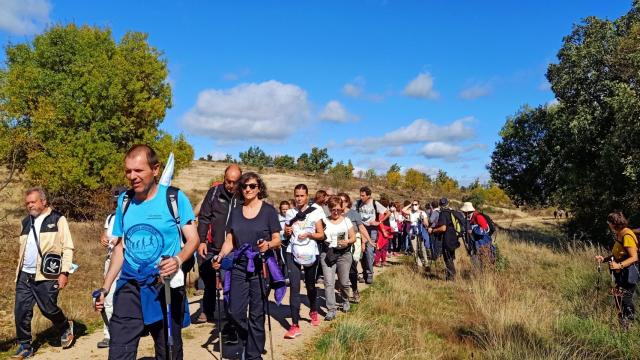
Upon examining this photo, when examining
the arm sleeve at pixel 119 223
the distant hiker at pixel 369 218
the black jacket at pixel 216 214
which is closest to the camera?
the arm sleeve at pixel 119 223

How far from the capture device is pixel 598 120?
18.5 meters

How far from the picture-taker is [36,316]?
7082mm

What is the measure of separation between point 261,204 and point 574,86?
1889 cm

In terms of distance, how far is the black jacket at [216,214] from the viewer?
Answer: 6.15 metres

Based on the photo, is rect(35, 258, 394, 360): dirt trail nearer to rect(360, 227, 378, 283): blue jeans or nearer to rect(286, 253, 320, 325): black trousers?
rect(286, 253, 320, 325): black trousers

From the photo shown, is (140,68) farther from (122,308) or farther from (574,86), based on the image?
(122,308)

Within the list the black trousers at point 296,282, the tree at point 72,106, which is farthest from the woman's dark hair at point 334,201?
the tree at point 72,106

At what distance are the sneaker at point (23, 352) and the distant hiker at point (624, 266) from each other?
7.57 metres

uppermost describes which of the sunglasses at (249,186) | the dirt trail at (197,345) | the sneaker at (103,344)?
the sunglasses at (249,186)

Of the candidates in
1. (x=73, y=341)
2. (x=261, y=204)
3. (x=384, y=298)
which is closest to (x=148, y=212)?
(x=261, y=204)

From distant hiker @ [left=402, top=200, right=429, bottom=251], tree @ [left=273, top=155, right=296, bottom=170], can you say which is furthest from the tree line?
tree @ [left=273, top=155, right=296, bottom=170]

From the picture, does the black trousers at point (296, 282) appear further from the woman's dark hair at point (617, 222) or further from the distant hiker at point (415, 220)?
the distant hiker at point (415, 220)

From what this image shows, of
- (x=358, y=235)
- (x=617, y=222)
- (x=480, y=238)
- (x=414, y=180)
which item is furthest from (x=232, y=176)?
(x=414, y=180)

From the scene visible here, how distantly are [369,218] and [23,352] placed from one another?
A: 6962 mm
